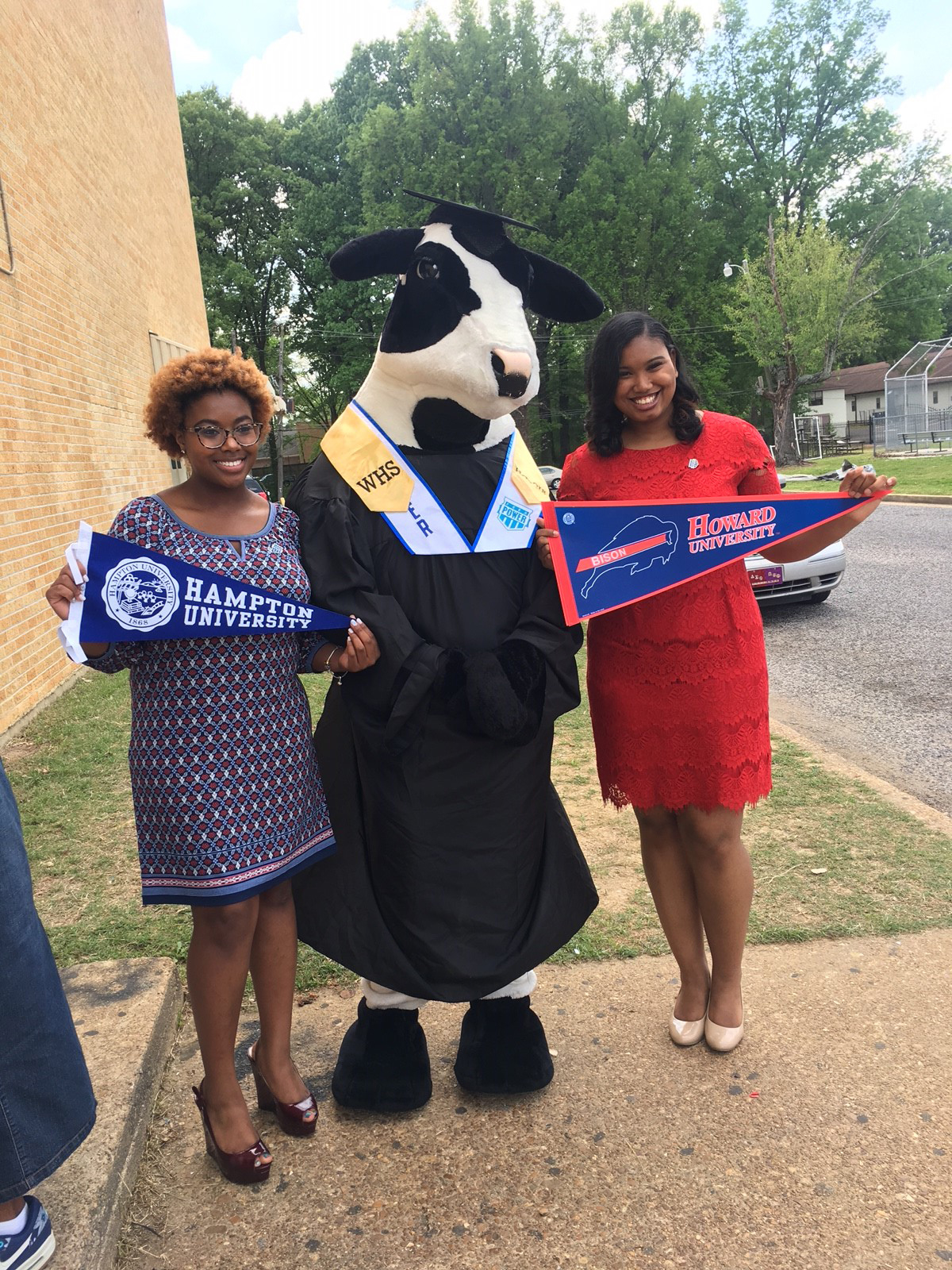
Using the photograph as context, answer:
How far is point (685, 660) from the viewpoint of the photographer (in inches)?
95.3

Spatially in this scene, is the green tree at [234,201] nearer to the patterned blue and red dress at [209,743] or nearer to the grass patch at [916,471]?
the grass patch at [916,471]

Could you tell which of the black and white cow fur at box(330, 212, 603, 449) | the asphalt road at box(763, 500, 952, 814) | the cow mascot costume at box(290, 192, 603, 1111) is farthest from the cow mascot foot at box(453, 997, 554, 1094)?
the asphalt road at box(763, 500, 952, 814)

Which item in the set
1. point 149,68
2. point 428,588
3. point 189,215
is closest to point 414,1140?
point 428,588

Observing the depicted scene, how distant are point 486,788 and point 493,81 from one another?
2827 centimetres

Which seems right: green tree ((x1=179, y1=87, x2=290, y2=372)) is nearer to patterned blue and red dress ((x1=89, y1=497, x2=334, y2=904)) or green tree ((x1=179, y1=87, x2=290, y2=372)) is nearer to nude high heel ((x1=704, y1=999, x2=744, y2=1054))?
patterned blue and red dress ((x1=89, y1=497, x2=334, y2=904))

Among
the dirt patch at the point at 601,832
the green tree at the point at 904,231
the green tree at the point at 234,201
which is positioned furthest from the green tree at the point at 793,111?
the dirt patch at the point at 601,832

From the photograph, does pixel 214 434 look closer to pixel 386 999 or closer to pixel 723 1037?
pixel 386 999

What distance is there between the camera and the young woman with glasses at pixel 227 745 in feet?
6.51

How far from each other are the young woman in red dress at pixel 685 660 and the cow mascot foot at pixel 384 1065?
789 millimetres

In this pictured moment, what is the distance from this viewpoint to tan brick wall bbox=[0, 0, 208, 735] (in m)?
6.03

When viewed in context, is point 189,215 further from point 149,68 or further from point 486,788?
point 486,788

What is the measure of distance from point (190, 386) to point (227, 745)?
A: 0.86m

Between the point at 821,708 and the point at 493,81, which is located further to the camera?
the point at 493,81

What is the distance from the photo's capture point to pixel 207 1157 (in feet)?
7.31
